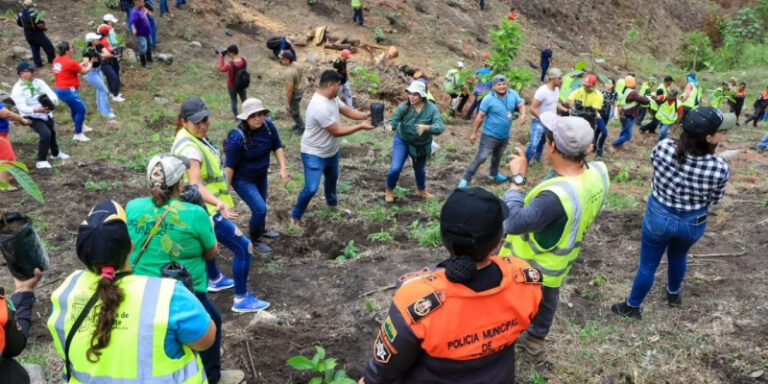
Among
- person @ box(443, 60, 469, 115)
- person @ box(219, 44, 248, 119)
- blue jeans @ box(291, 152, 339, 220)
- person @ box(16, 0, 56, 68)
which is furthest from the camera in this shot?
person @ box(443, 60, 469, 115)

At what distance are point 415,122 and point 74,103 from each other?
6578 millimetres

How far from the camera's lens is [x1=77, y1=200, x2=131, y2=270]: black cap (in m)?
2.02

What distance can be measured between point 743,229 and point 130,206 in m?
6.65

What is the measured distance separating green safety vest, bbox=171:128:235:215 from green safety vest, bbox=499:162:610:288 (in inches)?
97.9

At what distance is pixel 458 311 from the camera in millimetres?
1824

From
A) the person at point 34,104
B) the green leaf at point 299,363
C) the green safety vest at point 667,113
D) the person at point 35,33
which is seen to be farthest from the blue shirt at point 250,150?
the green safety vest at point 667,113

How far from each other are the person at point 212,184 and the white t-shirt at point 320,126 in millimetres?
1613

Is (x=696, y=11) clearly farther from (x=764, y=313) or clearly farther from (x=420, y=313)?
(x=420, y=313)

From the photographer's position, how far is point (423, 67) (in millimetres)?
16547

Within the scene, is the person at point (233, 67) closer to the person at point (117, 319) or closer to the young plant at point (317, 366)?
the young plant at point (317, 366)

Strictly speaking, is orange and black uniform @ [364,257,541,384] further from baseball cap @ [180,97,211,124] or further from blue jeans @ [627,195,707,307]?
baseball cap @ [180,97,211,124]

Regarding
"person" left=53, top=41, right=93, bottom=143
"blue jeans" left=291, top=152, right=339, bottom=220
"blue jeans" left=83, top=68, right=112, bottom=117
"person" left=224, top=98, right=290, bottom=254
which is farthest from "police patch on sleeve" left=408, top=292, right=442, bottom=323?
"blue jeans" left=83, top=68, right=112, bottom=117

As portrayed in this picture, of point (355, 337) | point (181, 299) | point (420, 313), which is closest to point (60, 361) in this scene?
point (355, 337)

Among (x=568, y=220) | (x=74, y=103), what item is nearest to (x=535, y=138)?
(x=568, y=220)
